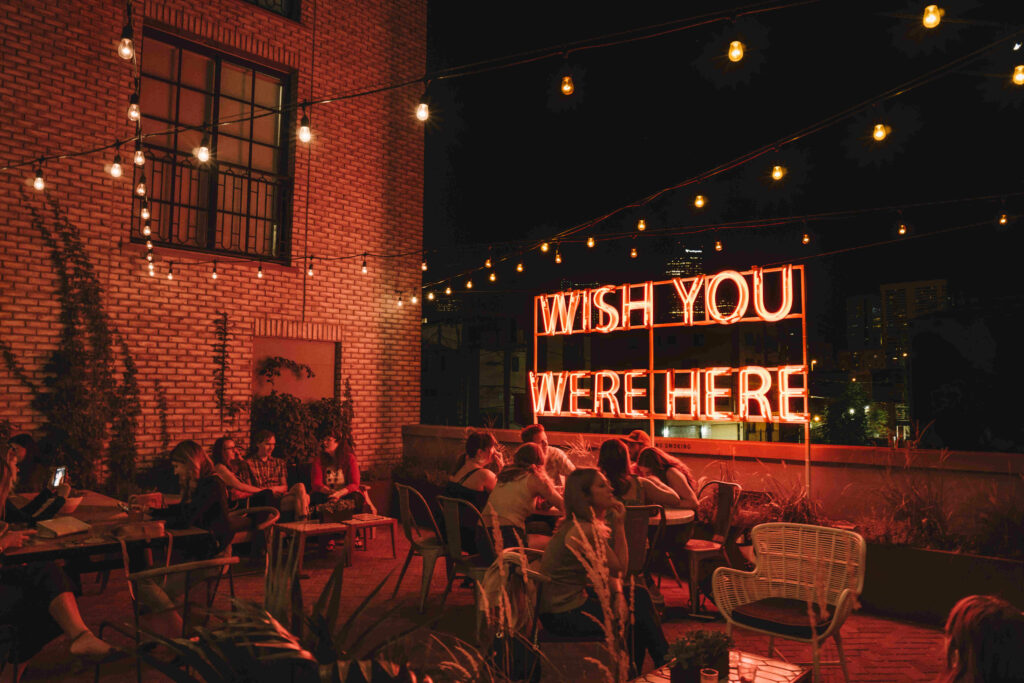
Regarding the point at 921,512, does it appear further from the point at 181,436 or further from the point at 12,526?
the point at 181,436

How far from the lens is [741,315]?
25.4 ft

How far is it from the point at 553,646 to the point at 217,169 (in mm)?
7400

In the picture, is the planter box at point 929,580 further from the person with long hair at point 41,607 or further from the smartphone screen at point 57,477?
the smartphone screen at point 57,477

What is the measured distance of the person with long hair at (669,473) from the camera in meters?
5.81

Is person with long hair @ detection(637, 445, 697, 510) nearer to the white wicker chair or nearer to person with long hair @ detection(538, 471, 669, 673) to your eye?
the white wicker chair

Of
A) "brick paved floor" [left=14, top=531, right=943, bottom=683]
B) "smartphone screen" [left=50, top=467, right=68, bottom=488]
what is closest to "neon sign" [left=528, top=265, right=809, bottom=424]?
"brick paved floor" [left=14, top=531, right=943, bottom=683]

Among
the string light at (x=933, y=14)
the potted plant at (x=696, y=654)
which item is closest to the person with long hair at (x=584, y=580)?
the potted plant at (x=696, y=654)

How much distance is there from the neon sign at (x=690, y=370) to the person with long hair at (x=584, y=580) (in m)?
4.06

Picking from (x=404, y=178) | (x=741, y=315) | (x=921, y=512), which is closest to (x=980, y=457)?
(x=921, y=512)

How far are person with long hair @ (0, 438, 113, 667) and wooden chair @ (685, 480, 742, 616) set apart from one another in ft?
13.1

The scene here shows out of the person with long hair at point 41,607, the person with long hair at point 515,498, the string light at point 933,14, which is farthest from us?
the person with long hair at point 515,498

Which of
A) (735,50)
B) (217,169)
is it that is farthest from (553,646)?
(217,169)

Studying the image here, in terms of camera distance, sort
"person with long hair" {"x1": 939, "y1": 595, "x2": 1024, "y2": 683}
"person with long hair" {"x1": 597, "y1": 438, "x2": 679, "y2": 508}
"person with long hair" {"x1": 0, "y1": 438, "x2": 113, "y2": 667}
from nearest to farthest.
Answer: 1. "person with long hair" {"x1": 939, "y1": 595, "x2": 1024, "y2": 683}
2. "person with long hair" {"x1": 0, "y1": 438, "x2": 113, "y2": 667}
3. "person with long hair" {"x1": 597, "y1": 438, "x2": 679, "y2": 508}

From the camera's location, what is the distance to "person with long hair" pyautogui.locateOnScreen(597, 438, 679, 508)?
517 centimetres
